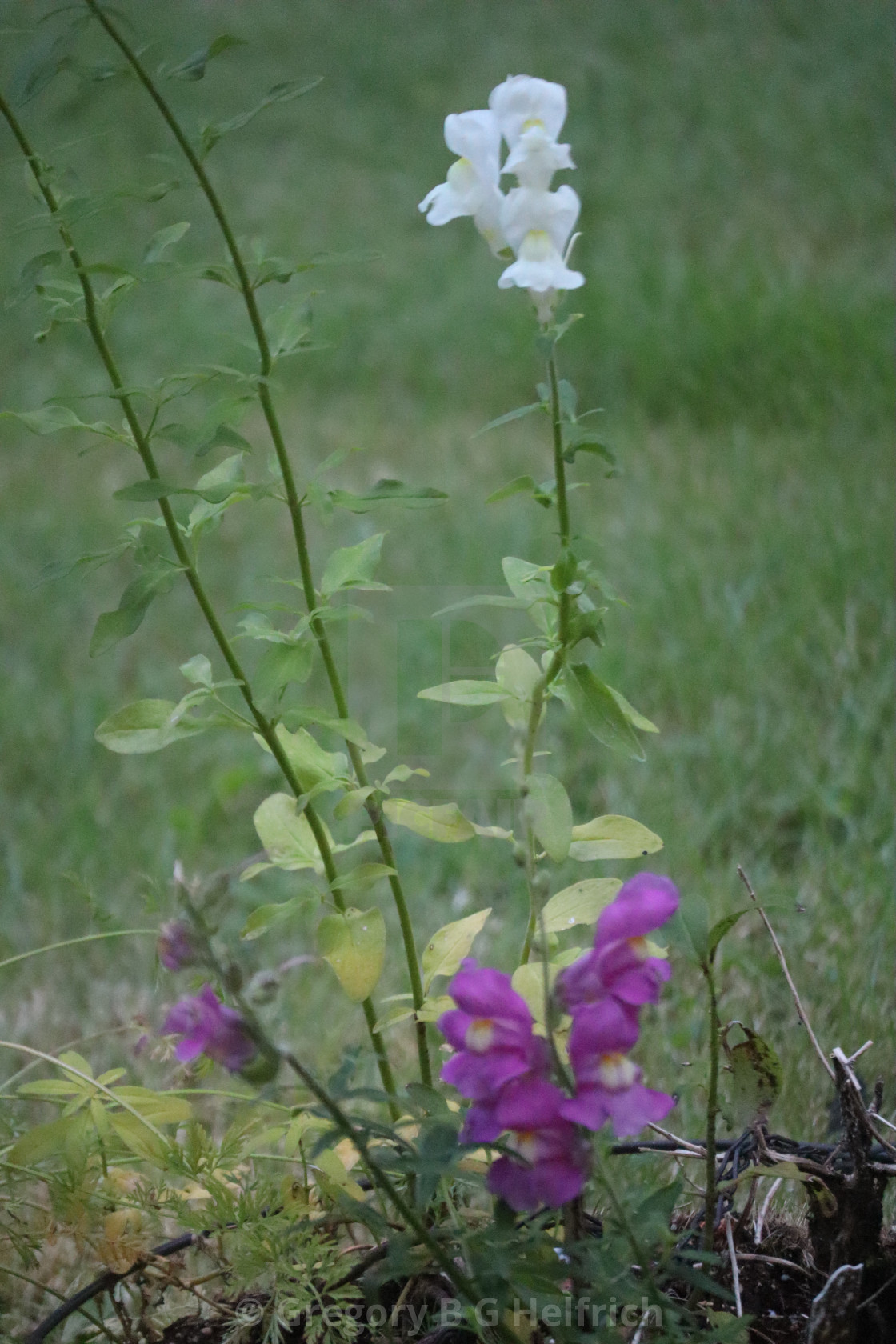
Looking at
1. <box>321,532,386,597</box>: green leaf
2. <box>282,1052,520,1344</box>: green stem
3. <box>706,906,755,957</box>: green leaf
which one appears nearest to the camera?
<box>282,1052,520,1344</box>: green stem

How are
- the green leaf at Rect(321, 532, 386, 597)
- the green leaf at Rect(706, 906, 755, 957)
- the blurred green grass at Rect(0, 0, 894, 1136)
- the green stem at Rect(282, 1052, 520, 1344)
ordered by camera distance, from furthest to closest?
the blurred green grass at Rect(0, 0, 894, 1136) < the green leaf at Rect(321, 532, 386, 597) < the green leaf at Rect(706, 906, 755, 957) < the green stem at Rect(282, 1052, 520, 1344)

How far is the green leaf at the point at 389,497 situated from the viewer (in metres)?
0.83

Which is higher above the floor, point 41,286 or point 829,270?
point 41,286

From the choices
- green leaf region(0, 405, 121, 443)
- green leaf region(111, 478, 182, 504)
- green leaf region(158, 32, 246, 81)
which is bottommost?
green leaf region(111, 478, 182, 504)

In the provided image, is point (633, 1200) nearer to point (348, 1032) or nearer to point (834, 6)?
point (348, 1032)

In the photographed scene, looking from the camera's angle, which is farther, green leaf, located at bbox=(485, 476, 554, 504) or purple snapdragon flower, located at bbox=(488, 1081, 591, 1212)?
green leaf, located at bbox=(485, 476, 554, 504)

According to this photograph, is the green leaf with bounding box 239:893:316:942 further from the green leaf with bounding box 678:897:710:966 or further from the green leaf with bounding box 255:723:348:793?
the green leaf with bounding box 678:897:710:966

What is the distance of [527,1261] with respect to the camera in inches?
25.8

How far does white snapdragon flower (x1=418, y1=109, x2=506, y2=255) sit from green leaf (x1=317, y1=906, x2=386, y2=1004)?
46cm

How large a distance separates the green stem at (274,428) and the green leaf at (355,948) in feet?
0.11

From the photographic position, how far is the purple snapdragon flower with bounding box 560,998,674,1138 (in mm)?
631

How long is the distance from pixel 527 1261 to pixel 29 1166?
38 centimetres

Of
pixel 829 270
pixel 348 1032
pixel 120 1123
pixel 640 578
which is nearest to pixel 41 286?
pixel 120 1123

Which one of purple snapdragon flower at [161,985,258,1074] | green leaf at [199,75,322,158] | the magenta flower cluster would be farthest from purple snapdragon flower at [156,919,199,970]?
green leaf at [199,75,322,158]
